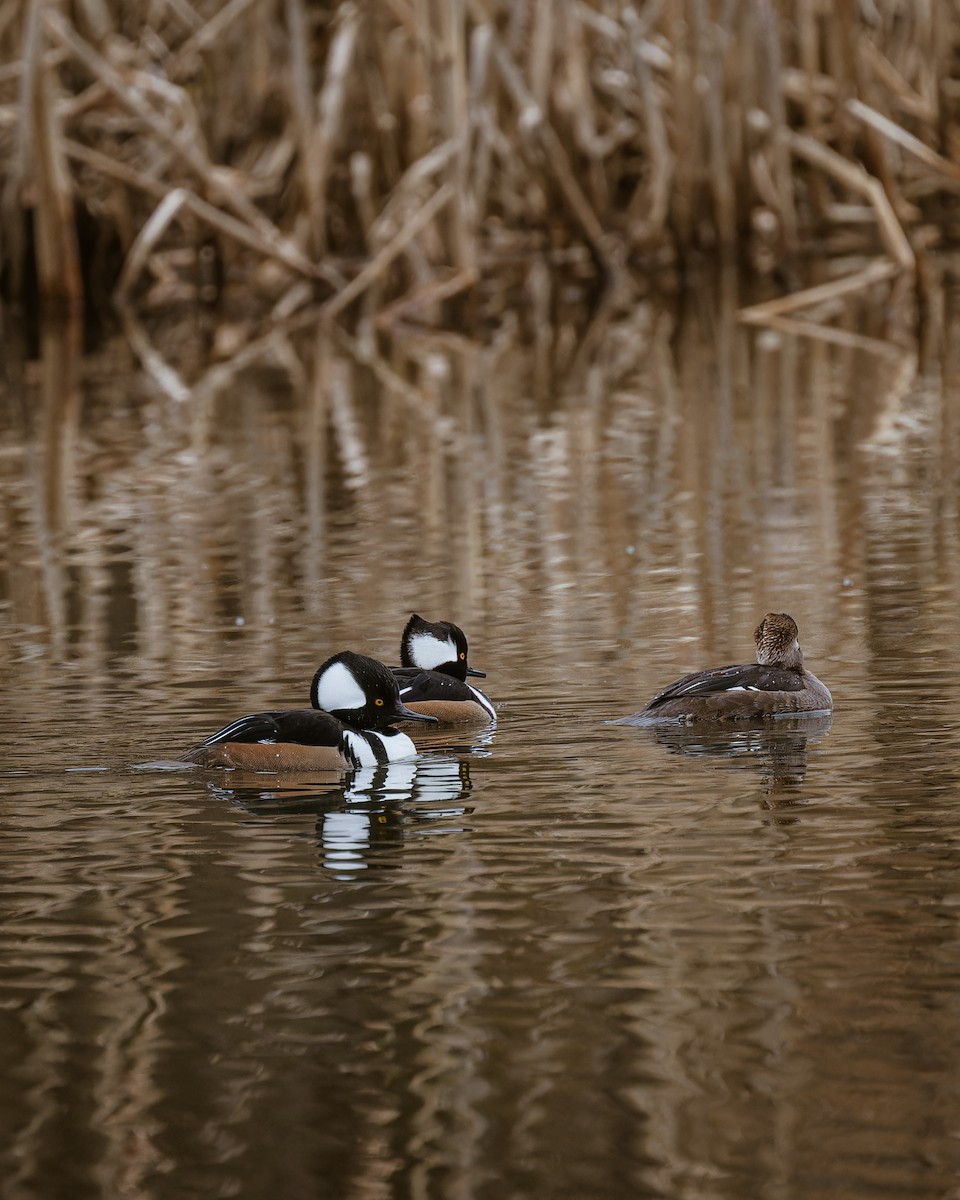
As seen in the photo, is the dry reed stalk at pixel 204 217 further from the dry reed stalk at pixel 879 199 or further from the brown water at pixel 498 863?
the brown water at pixel 498 863

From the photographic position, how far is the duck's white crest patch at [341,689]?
6.86m

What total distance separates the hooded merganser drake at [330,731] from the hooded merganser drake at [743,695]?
68cm

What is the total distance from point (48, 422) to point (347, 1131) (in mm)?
12285

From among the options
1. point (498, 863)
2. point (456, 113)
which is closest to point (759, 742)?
point (498, 863)

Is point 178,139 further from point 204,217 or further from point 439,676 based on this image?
point 439,676

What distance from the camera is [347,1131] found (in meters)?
4.06

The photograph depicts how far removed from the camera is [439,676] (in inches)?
288

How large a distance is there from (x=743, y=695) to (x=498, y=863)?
1758 millimetres

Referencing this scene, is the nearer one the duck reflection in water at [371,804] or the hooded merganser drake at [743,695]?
the duck reflection in water at [371,804]

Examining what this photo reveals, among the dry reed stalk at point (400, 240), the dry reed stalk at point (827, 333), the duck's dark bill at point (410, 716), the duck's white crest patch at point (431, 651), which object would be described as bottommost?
the duck's dark bill at point (410, 716)

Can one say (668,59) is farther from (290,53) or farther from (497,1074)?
(497,1074)

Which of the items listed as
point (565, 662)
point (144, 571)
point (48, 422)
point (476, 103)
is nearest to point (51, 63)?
point (476, 103)

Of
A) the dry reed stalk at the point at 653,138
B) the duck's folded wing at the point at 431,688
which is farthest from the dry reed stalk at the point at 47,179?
the duck's folded wing at the point at 431,688

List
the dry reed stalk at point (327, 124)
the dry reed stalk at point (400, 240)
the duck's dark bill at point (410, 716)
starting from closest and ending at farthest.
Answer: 1. the duck's dark bill at point (410, 716)
2. the dry reed stalk at point (400, 240)
3. the dry reed stalk at point (327, 124)
